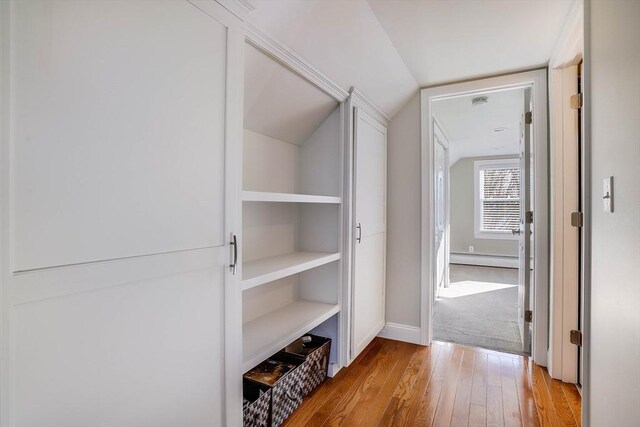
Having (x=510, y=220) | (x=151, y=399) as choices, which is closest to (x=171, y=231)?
(x=151, y=399)

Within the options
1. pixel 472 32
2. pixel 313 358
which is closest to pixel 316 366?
pixel 313 358

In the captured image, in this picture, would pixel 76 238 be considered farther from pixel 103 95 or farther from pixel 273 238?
pixel 273 238

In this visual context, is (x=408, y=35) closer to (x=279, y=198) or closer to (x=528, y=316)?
(x=279, y=198)

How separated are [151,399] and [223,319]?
1.09ft

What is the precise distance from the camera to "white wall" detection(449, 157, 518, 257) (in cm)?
683

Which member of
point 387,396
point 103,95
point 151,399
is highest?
point 103,95

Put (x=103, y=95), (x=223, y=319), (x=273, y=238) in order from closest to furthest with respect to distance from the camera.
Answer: (x=103, y=95) < (x=223, y=319) < (x=273, y=238)

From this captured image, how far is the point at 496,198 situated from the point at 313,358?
5.98 metres

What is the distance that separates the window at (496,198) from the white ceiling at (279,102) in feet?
18.2

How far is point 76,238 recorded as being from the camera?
817 millimetres

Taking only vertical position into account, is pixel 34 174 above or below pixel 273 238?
above

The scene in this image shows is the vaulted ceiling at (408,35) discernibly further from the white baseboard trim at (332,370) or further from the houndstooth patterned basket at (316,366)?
the white baseboard trim at (332,370)

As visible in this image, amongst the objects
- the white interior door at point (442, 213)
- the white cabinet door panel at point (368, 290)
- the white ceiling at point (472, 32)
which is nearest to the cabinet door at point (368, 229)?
the white cabinet door panel at point (368, 290)

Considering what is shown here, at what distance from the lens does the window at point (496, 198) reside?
652 cm
